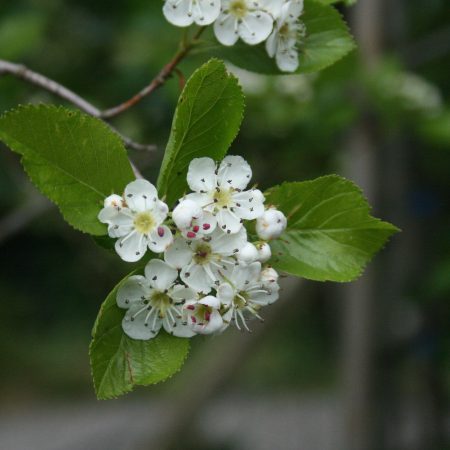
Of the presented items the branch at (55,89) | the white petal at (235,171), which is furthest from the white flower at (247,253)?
the branch at (55,89)

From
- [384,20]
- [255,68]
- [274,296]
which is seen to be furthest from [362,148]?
[274,296]

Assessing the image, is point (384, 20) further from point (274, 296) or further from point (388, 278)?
point (274, 296)

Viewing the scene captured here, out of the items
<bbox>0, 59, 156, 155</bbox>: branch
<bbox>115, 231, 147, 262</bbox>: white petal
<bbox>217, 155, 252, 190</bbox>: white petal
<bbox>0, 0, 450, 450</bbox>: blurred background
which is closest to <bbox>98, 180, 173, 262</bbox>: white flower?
<bbox>115, 231, 147, 262</bbox>: white petal

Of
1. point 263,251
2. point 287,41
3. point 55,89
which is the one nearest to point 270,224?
point 263,251

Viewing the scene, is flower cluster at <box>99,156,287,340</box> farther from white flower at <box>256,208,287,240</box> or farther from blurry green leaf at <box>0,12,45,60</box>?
blurry green leaf at <box>0,12,45,60</box>

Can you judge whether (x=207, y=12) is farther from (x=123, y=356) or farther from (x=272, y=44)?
(x=123, y=356)

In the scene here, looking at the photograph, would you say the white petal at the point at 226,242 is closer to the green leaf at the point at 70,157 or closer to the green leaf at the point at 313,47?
the green leaf at the point at 70,157
